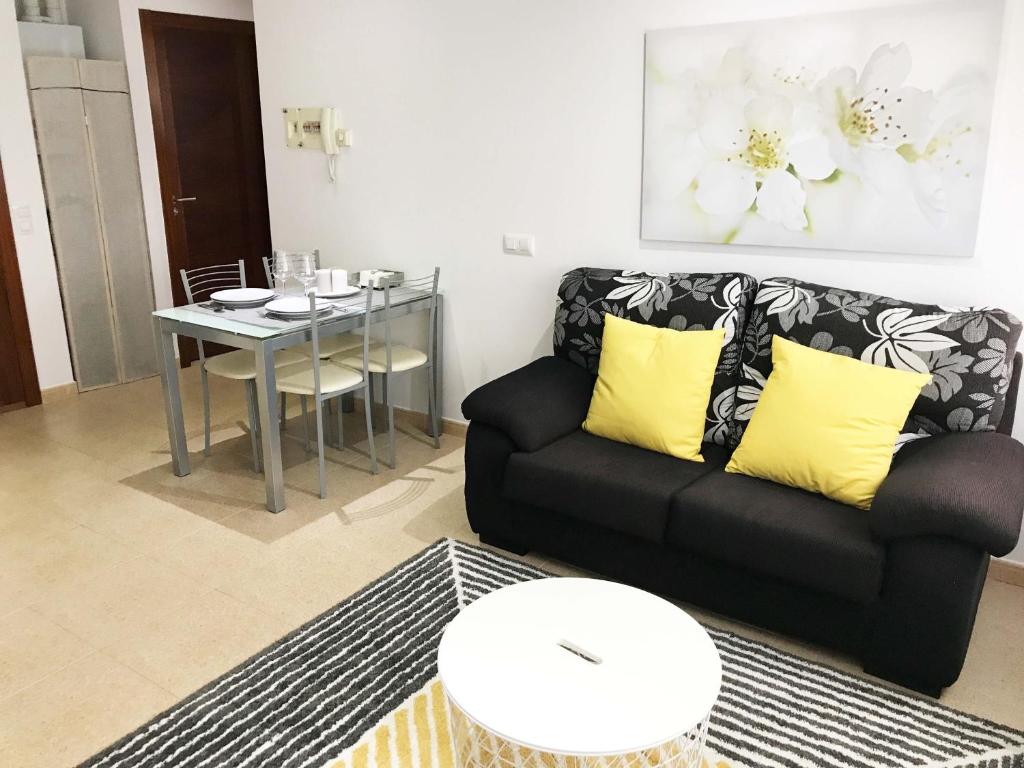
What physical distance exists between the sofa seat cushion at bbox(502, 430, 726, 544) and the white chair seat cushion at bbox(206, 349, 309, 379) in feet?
4.59

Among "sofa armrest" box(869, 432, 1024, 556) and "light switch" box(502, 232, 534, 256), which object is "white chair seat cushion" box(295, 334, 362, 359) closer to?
"light switch" box(502, 232, 534, 256)

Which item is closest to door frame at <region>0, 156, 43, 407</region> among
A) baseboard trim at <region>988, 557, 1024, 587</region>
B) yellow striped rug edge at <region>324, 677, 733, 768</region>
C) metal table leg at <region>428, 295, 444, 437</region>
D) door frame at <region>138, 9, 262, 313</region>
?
door frame at <region>138, 9, 262, 313</region>

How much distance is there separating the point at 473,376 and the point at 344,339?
0.68 meters

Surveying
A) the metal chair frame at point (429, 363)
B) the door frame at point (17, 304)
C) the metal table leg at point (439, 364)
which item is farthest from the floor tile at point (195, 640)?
the door frame at point (17, 304)

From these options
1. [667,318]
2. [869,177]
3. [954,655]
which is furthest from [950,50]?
[954,655]

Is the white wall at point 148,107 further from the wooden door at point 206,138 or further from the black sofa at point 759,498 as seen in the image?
the black sofa at point 759,498

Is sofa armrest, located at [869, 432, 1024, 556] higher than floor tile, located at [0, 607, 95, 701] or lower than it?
higher

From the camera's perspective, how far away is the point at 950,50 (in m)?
2.67

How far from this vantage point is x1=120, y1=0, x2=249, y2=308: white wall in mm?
4785

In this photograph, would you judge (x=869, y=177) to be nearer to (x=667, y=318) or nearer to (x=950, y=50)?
(x=950, y=50)

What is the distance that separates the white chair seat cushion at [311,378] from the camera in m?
3.52

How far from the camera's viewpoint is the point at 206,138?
5.26 meters

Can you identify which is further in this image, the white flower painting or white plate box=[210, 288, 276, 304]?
white plate box=[210, 288, 276, 304]

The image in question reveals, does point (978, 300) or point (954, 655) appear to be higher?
point (978, 300)
